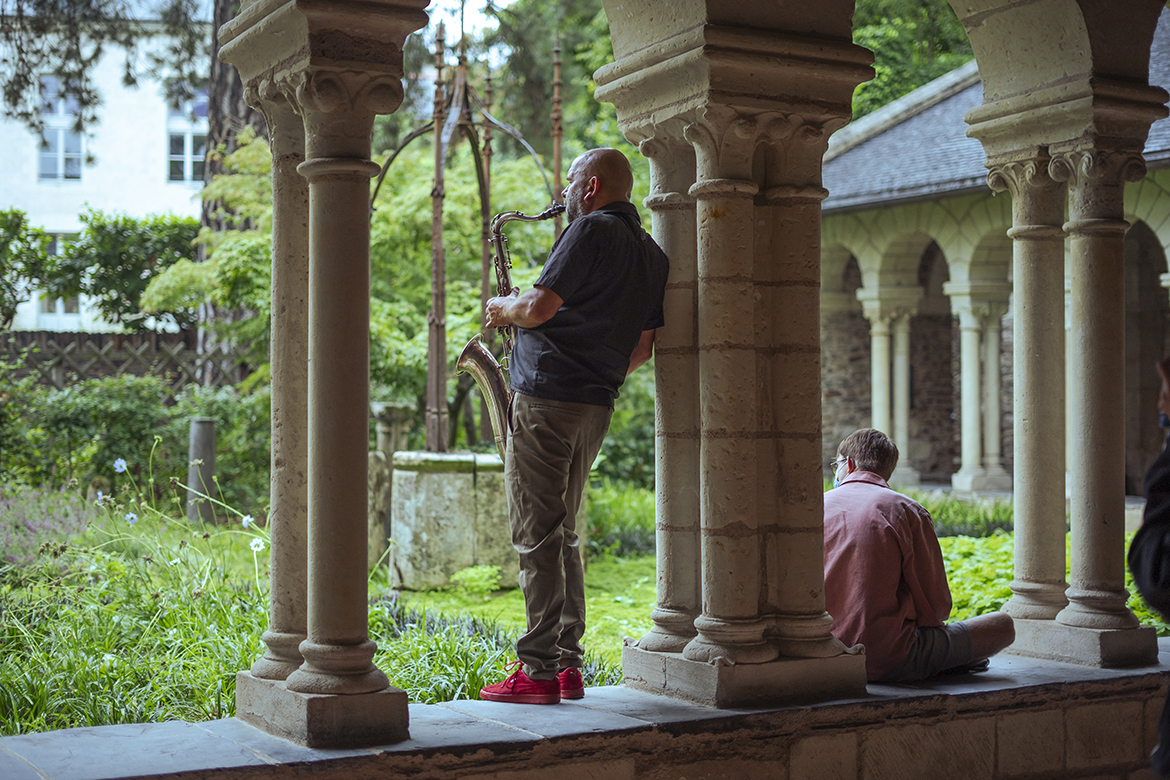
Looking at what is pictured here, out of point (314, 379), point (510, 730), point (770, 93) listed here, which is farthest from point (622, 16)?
point (510, 730)

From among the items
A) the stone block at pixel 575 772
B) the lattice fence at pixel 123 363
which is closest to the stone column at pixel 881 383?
the lattice fence at pixel 123 363

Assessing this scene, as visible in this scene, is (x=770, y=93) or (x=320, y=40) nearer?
(x=320, y=40)

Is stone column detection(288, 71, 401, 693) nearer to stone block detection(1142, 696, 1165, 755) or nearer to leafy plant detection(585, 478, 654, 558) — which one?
stone block detection(1142, 696, 1165, 755)

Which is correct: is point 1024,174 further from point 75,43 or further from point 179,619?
point 75,43

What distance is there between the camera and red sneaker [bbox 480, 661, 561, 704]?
350 centimetres

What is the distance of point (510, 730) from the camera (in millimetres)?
3162

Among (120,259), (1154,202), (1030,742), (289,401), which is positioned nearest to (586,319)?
(289,401)

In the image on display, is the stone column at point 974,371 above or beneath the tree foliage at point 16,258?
beneath

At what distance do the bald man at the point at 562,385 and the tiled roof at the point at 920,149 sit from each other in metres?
7.92

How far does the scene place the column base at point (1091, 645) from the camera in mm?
4316

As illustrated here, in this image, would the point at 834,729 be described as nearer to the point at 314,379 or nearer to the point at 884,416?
the point at 314,379

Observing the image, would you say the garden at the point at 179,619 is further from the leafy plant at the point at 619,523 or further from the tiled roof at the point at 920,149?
the tiled roof at the point at 920,149

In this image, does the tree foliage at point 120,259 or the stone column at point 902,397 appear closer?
the stone column at point 902,397

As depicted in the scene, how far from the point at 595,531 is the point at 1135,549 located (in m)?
7.66
